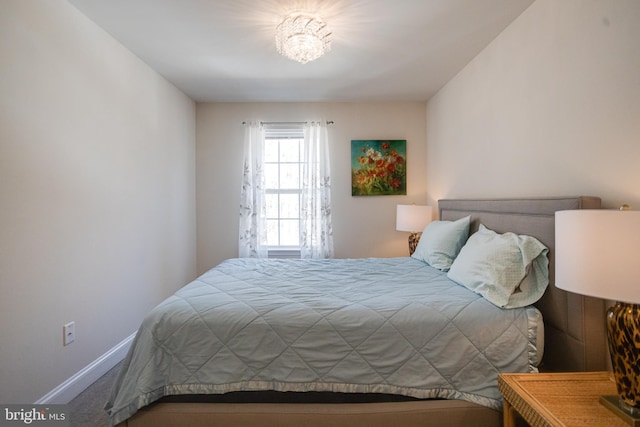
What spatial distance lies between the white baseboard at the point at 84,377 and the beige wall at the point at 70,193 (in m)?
0.04

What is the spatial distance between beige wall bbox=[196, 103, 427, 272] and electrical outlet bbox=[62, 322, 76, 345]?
6.22ft

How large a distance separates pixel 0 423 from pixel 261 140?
123 inches

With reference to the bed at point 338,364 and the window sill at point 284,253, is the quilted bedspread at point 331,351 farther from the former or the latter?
the window sill at point 284,253

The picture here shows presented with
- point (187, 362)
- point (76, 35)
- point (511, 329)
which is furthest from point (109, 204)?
point (511, 329)

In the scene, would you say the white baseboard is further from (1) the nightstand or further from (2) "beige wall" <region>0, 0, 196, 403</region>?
(1) the nightstand

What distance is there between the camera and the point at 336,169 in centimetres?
378

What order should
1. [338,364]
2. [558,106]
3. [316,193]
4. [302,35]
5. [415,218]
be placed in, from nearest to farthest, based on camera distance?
[338,364] → [558,106] → [302,35] → [415,218] → [316,193]

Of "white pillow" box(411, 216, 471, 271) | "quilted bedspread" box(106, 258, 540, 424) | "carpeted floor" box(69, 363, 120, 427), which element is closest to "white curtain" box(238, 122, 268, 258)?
"carpeted floor" box(69, 363, 120, 427)

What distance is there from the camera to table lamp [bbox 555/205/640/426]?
92cm

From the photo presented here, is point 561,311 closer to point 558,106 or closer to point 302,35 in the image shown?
point 558,106

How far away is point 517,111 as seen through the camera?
2.03m

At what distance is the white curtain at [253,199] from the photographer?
3701mm

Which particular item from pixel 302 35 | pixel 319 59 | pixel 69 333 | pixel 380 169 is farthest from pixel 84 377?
pixel 380 169

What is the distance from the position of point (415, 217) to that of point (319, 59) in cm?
189
